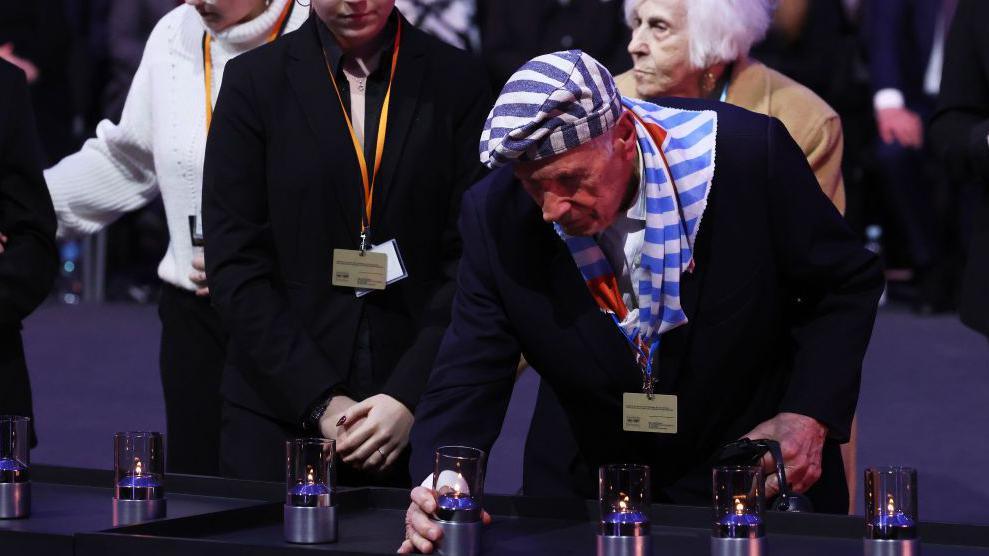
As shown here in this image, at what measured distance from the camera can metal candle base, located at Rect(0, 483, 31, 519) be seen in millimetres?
2256

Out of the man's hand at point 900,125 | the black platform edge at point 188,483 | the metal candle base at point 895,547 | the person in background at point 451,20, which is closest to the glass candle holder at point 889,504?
the metal candle base at point 895,547

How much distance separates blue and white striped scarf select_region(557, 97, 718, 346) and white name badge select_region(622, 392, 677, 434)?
3.3 inches

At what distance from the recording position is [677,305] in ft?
8.21

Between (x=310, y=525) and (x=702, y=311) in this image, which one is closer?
(x=310, y=525)

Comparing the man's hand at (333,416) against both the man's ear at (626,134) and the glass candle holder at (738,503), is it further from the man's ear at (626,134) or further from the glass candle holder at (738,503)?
the glass candle holder at (738,503)

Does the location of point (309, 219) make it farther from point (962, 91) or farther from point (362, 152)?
point (962, 91)

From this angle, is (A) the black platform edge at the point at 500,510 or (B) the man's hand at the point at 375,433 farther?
(B) the man's hand at the point at 375,433

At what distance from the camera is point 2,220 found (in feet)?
10.8

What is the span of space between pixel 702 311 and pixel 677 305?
8 centimetres

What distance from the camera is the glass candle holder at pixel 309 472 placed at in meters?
2.13

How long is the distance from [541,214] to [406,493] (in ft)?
1.54

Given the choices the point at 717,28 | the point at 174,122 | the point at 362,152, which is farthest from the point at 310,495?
the point at 717,28

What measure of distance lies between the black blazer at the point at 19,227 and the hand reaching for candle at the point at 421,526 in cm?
135

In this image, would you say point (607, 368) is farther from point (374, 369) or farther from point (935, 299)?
point (935, 299)
